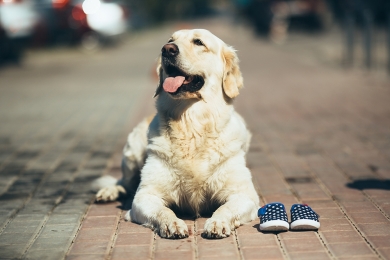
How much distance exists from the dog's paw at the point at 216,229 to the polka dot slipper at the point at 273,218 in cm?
26

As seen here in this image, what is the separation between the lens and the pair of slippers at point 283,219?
4.17 m

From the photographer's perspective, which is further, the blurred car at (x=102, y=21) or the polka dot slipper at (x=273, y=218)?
the blurred car at (x=102, y=21)

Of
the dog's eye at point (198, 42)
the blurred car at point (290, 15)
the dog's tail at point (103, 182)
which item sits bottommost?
the blurred car at point (290, 15)

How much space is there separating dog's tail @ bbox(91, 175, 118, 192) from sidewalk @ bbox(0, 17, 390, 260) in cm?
10

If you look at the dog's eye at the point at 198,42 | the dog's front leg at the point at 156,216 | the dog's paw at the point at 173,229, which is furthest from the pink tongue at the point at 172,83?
the dog's paw at the point at 173,229

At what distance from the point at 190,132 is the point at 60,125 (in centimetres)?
488

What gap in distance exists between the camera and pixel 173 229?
162 inches

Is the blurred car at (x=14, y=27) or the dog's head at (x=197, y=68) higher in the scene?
the dog's head at (x=197, y=68)

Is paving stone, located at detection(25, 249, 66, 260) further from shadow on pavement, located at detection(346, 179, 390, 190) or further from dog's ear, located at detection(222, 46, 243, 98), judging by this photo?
shadow on pavement, located at detection(346, 179, 390, 190)

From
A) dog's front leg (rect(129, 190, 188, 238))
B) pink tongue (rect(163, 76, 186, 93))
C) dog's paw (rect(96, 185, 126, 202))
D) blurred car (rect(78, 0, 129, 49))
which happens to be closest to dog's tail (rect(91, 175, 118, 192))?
dog's paw (rect(96, 185, 126, 202))

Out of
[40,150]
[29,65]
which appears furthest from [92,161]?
[29,65]

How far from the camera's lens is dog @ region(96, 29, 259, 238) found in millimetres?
4730

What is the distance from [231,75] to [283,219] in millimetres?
1414

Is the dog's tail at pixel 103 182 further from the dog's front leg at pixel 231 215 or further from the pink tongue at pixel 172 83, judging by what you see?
the dog's front leg at pixel 231 215
